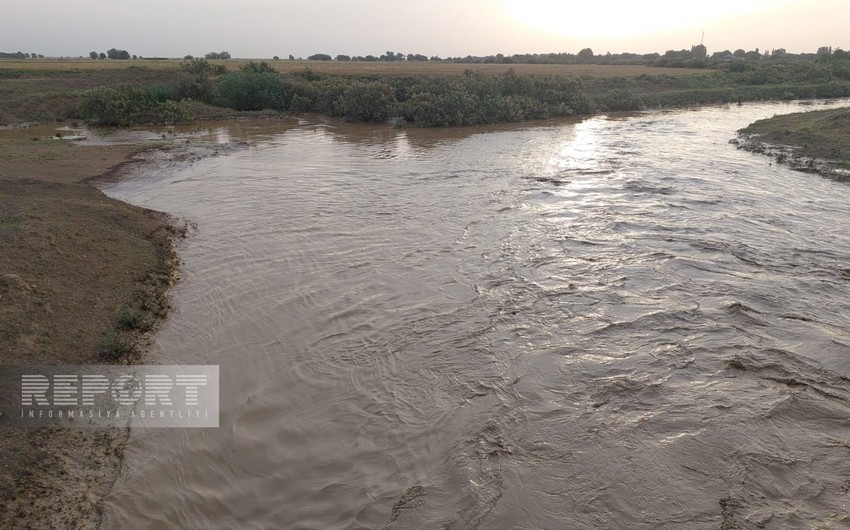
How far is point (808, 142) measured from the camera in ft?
60.8

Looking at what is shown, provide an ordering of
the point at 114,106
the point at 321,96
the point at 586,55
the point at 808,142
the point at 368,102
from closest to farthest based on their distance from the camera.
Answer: the point at 808,142, the point at 114,106, the point at 368,102, the point at 321,96, the point at 586,55

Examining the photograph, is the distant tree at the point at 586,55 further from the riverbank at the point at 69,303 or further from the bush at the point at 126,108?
the riverbank at the point at 69,303

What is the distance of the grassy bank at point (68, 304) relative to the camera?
4202 mm

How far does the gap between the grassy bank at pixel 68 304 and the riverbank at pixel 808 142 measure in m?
17.9

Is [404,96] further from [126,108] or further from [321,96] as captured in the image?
[126,108]

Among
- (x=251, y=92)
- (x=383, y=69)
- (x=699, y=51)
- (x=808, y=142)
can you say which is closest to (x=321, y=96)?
(x=251, y=92)

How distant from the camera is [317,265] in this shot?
30.9ft

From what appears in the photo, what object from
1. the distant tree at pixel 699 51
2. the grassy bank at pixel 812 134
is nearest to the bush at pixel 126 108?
the grassy bank at pixel 812 134

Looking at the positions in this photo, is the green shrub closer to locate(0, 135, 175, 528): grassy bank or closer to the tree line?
the tree line

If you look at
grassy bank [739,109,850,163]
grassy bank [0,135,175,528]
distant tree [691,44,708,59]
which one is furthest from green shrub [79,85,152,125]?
distant tree [691,44,708,59]

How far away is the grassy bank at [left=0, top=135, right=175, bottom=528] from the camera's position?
4202mm

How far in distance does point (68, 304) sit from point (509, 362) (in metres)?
5.72

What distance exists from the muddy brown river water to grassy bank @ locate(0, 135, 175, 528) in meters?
0.36

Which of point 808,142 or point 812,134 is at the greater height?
point 812,134
